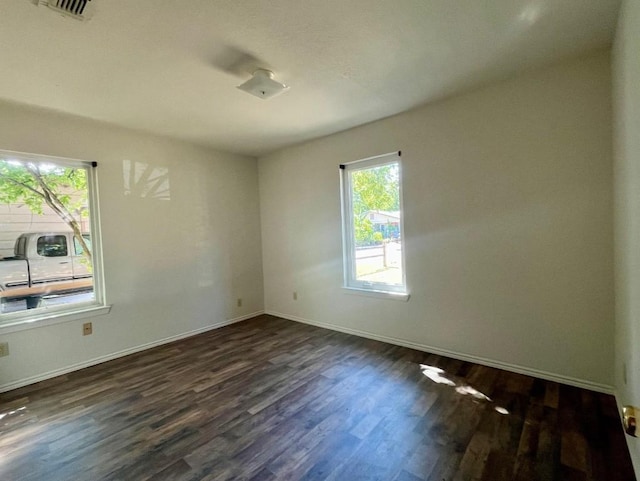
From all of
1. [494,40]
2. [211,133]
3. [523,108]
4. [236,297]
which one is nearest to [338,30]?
[494,40]

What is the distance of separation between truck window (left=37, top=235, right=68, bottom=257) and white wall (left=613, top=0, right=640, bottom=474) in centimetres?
432

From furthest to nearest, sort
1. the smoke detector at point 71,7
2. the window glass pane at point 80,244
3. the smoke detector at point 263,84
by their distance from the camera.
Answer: the window glass pane at point 80,244
the smoke detector at point 263,84
the smoke detector at point 71,7

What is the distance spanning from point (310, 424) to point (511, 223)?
7.25 ft

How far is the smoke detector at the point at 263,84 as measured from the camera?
2.11 m

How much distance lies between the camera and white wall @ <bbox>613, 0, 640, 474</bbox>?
4.37 ft

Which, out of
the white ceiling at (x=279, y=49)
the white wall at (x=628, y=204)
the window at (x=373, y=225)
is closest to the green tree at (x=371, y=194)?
the window at (x=373, y=225)

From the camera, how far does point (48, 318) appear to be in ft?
9.02

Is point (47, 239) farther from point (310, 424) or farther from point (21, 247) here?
point (310, 424)

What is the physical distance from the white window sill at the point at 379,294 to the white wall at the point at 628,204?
1614mm

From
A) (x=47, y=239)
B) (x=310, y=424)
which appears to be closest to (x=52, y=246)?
(x=47, y=239)

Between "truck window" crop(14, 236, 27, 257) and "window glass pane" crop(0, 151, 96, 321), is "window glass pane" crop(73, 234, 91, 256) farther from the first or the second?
"truck window" crop(14, 236, 27, 257)

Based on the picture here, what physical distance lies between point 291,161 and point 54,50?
266cm

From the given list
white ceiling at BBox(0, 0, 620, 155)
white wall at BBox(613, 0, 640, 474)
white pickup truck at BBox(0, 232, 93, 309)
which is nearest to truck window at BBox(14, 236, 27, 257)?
white pickup truck at BBox(0, 232, 93, 309)

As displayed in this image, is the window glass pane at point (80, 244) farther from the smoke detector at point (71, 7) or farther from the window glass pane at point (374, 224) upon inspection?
the window glass pane at point (374, 224)
